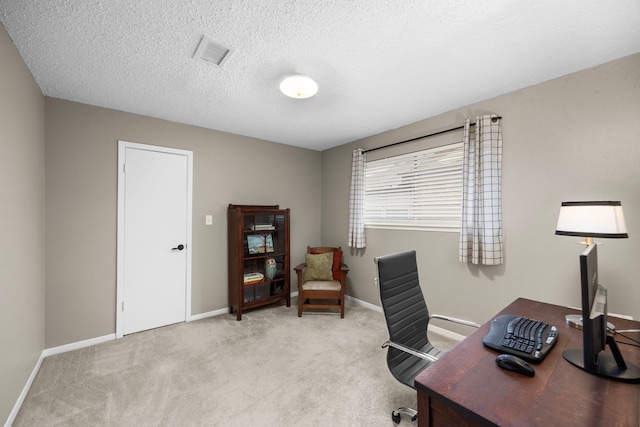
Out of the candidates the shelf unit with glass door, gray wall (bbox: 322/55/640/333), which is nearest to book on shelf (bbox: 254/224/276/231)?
the shelf unit with glass door

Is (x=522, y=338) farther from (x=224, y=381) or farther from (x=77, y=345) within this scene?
(x=77, y=345)

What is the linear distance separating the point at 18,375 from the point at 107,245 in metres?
1.22

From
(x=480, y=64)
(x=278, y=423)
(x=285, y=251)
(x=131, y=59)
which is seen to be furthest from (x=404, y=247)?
(x=131, y=59)

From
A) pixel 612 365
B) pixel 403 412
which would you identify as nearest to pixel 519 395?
pixel 612 365

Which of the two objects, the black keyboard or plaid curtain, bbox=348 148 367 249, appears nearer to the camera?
the black keyboard

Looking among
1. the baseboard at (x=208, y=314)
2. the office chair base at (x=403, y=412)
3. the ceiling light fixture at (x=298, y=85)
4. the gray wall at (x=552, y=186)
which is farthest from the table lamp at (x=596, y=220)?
the baseboard at (x=208, y=314)

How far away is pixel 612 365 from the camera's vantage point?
1.00 metres

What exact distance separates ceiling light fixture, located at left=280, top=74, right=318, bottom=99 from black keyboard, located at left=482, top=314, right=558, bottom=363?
204 centimetres

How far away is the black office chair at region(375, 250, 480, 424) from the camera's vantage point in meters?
1.51

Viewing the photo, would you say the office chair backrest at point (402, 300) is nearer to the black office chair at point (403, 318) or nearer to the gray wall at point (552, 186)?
the black office chair at point (403, 318)

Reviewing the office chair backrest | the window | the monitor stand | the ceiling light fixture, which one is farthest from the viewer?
the window

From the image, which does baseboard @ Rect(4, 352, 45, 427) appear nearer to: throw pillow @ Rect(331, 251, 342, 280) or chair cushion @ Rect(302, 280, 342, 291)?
chair cushion @ Rect(302, 280, 342, 291)

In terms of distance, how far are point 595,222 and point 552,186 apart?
2.39 ft

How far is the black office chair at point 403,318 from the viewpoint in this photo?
1510 mm
